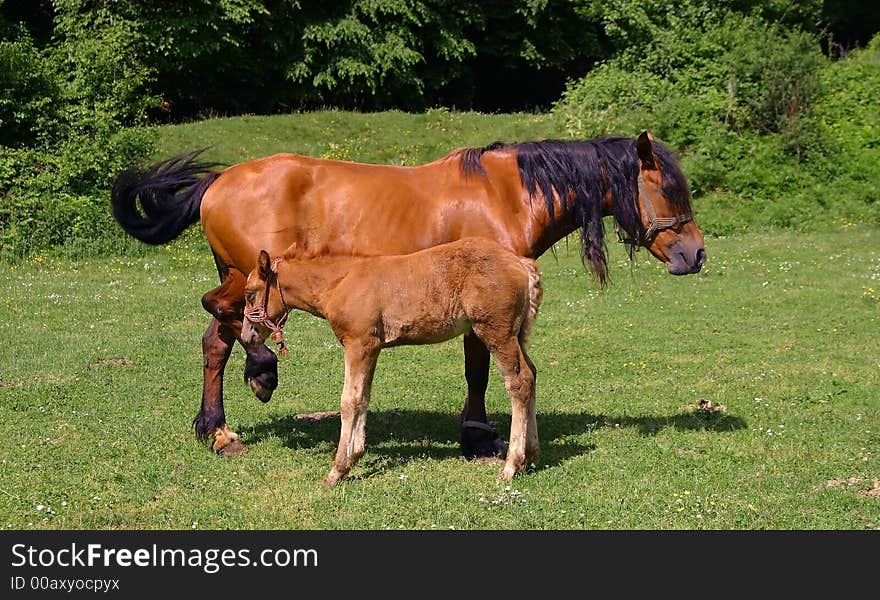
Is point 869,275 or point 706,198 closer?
point 869,275

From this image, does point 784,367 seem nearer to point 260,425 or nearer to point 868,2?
point 260,425

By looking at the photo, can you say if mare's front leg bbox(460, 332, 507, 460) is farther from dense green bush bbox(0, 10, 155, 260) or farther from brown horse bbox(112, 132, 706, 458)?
dense green bush bbox(0, 10, 155, 260)

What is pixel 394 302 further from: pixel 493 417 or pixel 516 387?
pixel 493 417

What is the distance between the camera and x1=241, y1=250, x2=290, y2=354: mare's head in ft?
24.5

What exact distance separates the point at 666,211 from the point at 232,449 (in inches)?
164

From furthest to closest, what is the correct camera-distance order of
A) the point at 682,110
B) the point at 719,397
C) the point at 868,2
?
the point at 868,2 → the point at 682,110 → the point at 719,397

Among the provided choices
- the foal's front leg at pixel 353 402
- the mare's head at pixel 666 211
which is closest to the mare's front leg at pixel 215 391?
the foal's front leg at pixel 353 402

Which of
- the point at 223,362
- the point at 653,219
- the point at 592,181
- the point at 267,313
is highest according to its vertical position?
the point at 592,181

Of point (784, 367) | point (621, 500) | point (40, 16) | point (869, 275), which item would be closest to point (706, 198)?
point (869, 275)

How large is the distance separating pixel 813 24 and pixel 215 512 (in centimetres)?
3640

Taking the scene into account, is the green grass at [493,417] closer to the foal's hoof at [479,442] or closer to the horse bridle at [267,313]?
the foal's hoof at [479,442]

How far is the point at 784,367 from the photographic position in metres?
11.5

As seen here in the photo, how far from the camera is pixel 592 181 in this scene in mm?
8328

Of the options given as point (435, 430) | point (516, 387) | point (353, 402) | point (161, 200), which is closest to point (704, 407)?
point (435, 430)
